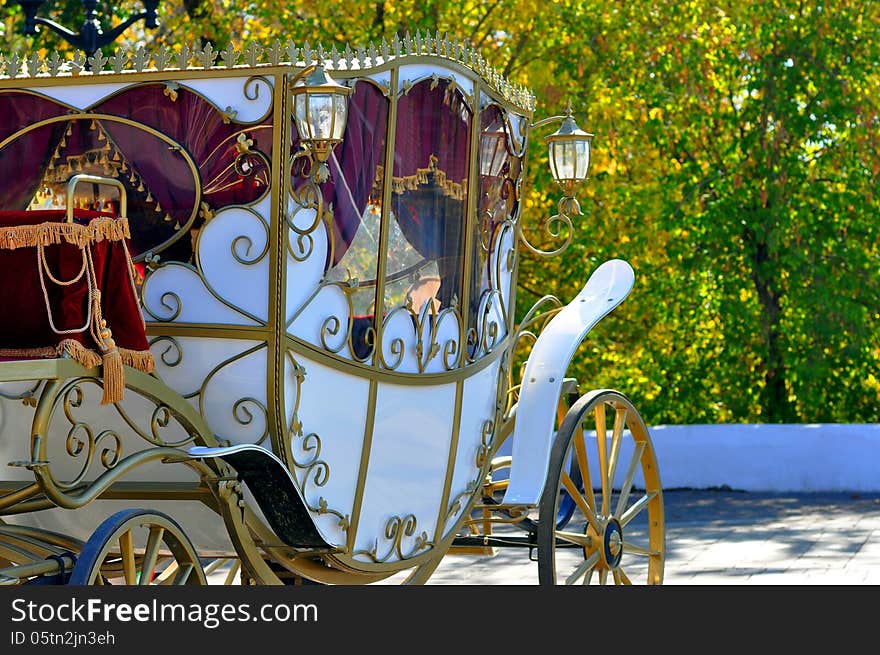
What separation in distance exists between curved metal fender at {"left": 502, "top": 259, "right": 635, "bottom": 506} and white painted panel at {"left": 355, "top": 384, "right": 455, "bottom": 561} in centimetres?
32

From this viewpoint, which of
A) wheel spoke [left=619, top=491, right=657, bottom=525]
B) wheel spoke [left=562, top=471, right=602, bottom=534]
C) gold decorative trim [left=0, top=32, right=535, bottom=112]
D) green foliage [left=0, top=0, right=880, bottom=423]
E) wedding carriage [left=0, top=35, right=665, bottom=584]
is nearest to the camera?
wedding carriage [left=0, top=35, right=665, bottom=584]

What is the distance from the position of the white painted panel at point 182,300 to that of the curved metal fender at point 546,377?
4.93 ft

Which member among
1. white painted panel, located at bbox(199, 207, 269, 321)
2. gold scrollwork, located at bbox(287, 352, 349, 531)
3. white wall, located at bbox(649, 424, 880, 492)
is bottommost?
white wall, located at bbox(649, 424, 880, 492)

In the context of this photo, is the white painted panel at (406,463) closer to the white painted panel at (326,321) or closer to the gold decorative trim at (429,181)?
the white painted panel at (326,321)

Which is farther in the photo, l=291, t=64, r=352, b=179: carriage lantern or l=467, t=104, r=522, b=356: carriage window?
l=467, t=104, r=522, b=356: carriage window

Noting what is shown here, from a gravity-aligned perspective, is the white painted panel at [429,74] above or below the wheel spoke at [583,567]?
above

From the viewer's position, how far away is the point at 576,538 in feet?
18.4

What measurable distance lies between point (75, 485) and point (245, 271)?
823 mm

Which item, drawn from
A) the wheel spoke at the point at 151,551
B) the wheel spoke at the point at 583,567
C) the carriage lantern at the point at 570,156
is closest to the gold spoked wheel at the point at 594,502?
the wheel spoke at the point at 583,567

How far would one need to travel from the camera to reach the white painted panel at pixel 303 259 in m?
4.14

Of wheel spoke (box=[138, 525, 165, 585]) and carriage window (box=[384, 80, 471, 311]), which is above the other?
carriage window (box=[384, 80, 471, 311])

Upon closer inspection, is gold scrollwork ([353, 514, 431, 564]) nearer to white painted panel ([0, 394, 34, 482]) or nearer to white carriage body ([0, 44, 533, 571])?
white carriage body ([0, 44, 533, 571])

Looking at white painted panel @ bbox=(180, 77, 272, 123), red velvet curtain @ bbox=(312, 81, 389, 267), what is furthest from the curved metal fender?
white painted panel @ bbox=(180, 77, 272, 123)

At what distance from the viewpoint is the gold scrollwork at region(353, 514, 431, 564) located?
4.76 m
